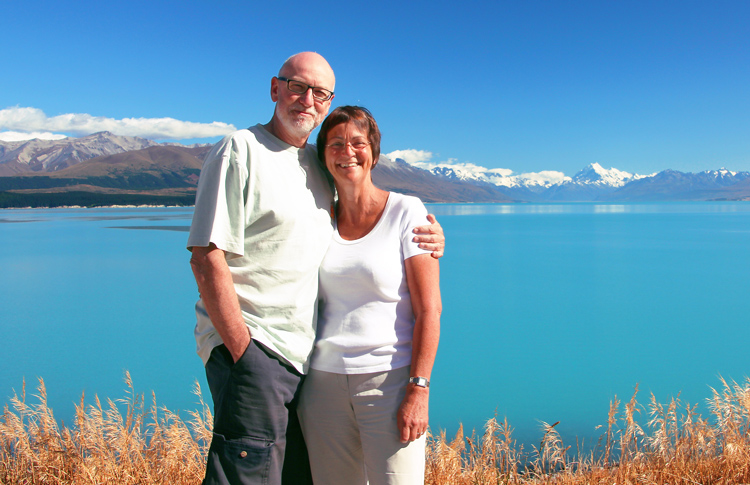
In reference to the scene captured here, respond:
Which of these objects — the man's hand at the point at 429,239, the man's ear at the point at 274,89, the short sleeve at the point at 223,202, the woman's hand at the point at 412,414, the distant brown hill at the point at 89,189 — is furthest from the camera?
the distant brown hill at the point at 89,189

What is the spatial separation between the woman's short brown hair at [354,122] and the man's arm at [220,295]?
2.42ft

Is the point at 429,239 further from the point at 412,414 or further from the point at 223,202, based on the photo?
the point at 223,202

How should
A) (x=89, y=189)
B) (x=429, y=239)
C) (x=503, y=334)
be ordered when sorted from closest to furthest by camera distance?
(x=429, y=239), (x=503, y=334), (x=89, y=189)

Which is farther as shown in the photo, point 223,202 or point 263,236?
point 263,236

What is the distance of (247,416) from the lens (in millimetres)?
1900

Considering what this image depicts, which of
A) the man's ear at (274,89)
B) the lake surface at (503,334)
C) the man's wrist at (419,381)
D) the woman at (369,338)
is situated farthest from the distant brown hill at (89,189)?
the man's wrist at (419,381)

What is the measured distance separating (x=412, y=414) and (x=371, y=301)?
0.49m

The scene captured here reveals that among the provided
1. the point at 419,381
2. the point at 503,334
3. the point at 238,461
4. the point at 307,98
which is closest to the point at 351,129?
the point at 307,98

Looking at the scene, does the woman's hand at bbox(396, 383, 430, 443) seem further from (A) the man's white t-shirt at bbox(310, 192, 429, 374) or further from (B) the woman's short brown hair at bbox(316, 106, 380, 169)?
(B) the woman's short brown hair at bbox(316, 106, 380, 169)

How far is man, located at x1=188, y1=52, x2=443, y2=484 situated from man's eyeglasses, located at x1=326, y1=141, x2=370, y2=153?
5.8 inches

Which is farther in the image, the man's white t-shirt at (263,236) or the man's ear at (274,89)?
the man's ear at (274,89)

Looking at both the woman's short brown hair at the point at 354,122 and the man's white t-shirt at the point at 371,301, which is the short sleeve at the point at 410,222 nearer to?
the man's white t-shirt at the point at 371,301

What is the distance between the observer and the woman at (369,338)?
1.99m

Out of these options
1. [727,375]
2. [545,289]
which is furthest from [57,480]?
[545,289]
